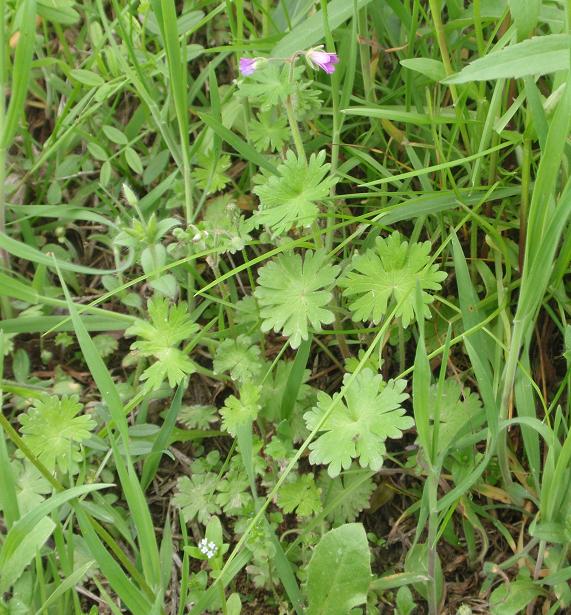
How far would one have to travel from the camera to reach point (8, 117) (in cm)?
225

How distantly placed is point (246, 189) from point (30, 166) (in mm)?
793

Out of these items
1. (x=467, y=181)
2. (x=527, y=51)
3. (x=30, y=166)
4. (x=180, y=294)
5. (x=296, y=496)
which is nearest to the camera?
(x=527, y=51)

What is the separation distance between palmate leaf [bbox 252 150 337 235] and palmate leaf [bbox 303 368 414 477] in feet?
1.36

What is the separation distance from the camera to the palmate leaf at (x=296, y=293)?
1.93 m

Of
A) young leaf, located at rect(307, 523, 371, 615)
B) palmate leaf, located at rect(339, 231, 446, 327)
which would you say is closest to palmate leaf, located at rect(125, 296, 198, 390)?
palmate leaf, located at rect(339, 231, 446, 327)

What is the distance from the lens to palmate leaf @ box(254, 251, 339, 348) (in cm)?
193

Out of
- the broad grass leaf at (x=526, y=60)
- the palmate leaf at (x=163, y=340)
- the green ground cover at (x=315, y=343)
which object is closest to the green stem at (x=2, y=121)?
the green ground cover at (x=315, y=343)

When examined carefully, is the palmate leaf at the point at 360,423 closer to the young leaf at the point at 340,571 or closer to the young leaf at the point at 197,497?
the young leaf at the point at 340,571

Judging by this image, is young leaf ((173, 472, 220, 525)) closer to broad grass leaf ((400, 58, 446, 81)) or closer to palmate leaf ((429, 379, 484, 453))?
palmate leaf ((429, 379, 484, 453))

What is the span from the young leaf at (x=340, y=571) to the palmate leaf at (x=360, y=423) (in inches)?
7.4

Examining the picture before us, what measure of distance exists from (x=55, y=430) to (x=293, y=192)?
2.85 feet

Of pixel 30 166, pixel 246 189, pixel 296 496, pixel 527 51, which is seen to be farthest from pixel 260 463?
pixel 30 166

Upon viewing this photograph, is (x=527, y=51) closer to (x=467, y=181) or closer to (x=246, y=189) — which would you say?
(x=467, y=181)

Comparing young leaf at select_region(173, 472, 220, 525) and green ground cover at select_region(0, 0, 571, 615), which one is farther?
young leaf at select_region(173, 472, 220, 525)
